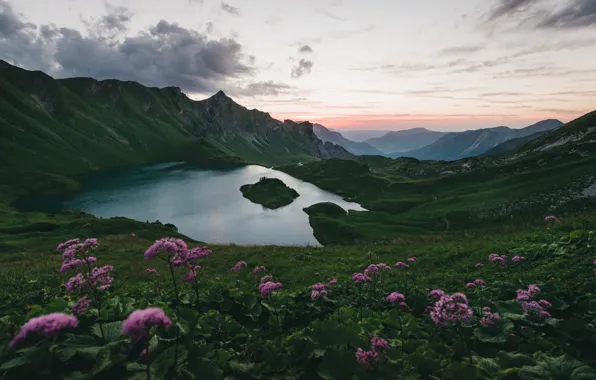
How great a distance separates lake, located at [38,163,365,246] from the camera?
A: 298 feet

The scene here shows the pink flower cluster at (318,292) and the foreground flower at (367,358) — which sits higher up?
the foreground flower at (367,358)

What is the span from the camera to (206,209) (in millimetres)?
123375

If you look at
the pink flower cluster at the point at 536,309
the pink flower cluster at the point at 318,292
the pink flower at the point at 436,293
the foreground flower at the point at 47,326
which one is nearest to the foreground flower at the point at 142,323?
the foreground flower at the point at 47,326

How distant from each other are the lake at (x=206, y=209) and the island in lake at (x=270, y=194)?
3.27m

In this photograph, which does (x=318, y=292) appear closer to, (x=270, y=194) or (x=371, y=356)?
(x=371, y=356)

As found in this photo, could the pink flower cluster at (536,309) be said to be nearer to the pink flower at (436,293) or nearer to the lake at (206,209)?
the pink flower at (436,293)

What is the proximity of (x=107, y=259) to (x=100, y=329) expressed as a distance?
3820 centimetres

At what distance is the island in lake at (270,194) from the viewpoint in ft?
444

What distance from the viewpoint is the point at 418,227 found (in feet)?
272

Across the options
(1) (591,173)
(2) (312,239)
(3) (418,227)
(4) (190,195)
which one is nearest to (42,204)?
(4) (190,195)

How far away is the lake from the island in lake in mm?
3272

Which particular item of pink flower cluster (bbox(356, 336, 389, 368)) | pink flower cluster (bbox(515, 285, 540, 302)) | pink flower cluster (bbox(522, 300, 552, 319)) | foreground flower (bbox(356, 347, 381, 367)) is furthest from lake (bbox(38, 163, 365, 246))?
foreground flower (bbox(356, 347, 381, 367))

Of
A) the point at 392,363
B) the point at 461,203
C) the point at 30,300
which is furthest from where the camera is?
the point at 461,203

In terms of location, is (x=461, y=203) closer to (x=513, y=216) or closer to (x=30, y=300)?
(x=513, y=216)
